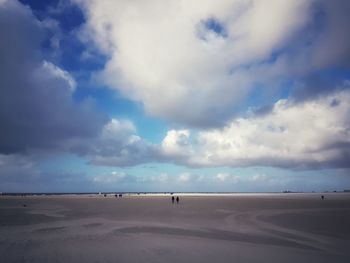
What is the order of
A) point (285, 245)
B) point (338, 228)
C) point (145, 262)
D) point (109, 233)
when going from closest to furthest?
1. point (145, 262)
2. point (285, 245)
3. point (109, 233)
4. point (338, 228)

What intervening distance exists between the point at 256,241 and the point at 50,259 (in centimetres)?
1238

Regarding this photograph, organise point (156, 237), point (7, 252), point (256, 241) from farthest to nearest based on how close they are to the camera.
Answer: point (156, 237) < point (256, 241) < point (7, 252)

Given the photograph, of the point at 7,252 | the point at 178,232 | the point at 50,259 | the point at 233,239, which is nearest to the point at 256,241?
the point at 233,239

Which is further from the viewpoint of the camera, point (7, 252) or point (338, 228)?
point (338, 228)

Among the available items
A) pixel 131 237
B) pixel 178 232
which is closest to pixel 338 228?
pixel 178 232

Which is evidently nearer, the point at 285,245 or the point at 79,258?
the point at 79,258

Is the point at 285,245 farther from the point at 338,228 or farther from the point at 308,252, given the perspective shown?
the point at 338,228

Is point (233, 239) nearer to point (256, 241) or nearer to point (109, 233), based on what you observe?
point (256, 241)

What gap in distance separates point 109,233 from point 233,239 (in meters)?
9.39

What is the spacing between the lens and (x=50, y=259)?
1410 cm

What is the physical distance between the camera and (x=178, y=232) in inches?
899

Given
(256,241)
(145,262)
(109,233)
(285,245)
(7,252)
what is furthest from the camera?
(109,233)

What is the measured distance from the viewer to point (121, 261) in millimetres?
13852

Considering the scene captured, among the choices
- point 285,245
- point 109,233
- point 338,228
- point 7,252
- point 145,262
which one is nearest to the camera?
point 145,262
